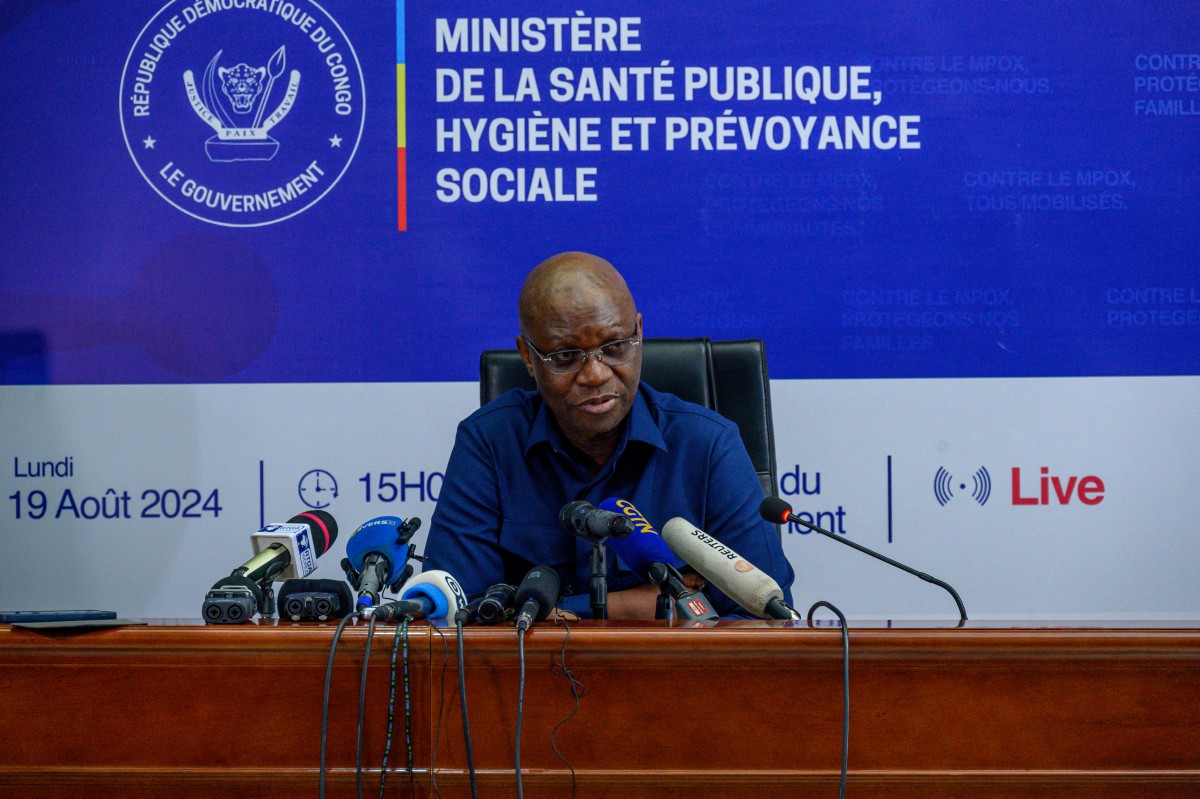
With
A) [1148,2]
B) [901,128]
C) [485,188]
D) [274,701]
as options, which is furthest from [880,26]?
[274,701]

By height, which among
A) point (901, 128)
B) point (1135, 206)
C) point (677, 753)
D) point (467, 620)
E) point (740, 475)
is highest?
point (901, 128)

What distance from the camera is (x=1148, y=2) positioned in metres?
2.79

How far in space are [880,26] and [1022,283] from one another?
82cm

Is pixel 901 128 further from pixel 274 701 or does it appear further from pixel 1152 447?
pixel 274 701

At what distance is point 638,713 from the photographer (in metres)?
1.14

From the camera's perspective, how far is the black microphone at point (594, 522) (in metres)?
1.31

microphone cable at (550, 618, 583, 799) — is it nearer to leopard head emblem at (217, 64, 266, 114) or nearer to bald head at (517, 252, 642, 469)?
bald head at (517, 252, 642, 469)

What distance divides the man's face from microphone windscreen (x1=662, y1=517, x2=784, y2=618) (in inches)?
19.6

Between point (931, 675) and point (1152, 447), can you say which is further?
point (1152, 447)

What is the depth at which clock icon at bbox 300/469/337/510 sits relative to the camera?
2.86 metres

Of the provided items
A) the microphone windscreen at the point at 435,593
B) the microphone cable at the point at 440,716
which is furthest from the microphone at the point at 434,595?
the microphone cable at the point at 440,716

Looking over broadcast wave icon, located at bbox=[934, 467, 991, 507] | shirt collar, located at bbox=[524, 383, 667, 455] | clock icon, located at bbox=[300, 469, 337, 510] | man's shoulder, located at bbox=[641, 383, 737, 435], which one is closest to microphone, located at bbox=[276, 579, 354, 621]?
shirt collar, located at bbox=[524, 383, 667, 455]

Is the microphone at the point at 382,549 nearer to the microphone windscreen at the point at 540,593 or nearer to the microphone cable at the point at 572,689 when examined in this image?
the microphone windscreen at the point at 540,593

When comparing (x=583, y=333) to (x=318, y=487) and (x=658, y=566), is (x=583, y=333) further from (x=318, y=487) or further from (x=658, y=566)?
(x=318, y=487)
